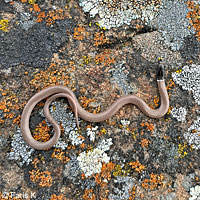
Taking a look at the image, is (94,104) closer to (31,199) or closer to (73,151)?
(73,151)

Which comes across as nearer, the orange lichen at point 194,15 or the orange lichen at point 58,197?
the orange lichen at point 58,197

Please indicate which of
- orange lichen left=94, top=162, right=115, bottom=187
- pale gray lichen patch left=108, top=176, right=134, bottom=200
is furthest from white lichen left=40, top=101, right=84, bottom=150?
pale gray lichen patch left=108, top=176, right=134, bottom=200

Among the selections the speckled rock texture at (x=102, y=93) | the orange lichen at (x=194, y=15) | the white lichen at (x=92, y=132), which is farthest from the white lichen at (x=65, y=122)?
the orange lichen at (x=194, y=15)

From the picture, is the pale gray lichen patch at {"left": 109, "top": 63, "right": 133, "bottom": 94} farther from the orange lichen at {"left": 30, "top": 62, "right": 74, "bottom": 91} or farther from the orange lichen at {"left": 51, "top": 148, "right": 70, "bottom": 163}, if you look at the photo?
the orange lichen at {"left": 51, "top": 148, "right": 70, "bottom": 163}

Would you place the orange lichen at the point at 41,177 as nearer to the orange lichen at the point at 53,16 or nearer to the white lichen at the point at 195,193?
the white lichen at the point at 195,193

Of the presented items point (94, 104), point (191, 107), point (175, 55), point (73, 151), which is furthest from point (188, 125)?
point (73, 151)
